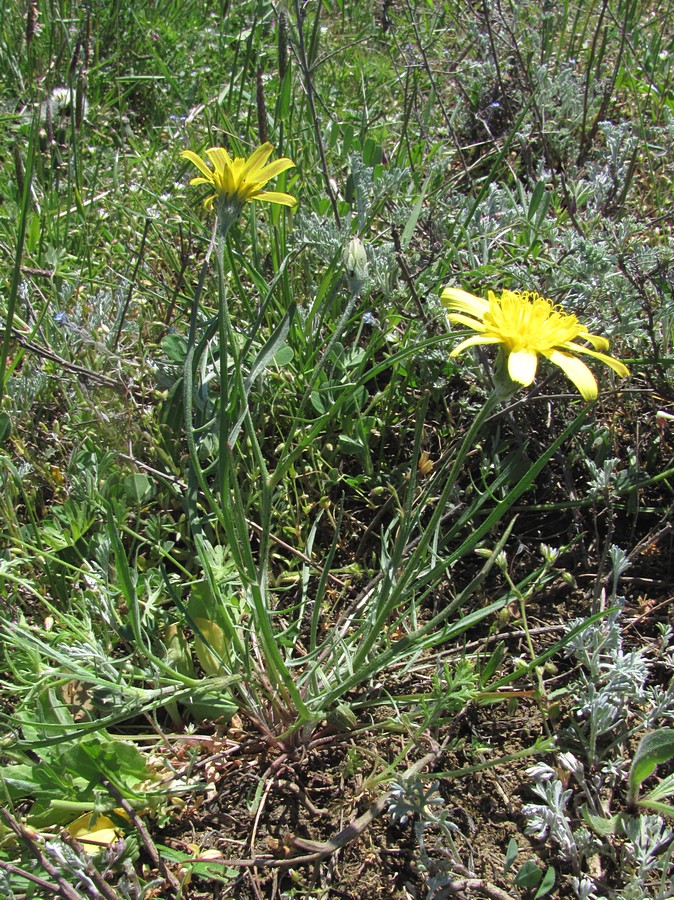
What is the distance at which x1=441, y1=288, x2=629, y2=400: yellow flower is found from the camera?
1102 millimetres

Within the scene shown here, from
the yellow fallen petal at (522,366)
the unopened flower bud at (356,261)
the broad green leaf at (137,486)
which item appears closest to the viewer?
the yellow fallen petal at (522,366)

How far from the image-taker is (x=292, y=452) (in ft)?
4.62

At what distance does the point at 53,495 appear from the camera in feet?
6.49

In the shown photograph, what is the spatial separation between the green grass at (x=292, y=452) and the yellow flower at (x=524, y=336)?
0.24 feet

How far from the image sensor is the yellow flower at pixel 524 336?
3.61ft

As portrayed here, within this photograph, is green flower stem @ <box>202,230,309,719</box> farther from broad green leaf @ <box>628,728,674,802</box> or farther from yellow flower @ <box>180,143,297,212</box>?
broad green leaf @ <box>628,728,674,802</box>

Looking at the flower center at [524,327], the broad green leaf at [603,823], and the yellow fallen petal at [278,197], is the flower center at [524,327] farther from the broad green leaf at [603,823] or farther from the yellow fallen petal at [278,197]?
the broad green leaf at [603,823]

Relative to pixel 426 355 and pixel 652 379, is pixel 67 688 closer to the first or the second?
pixel 426 355

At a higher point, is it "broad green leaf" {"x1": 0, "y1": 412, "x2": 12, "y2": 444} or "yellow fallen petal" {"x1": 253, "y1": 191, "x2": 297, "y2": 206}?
"yellow fallen petal" {"x1": 253, "y1": 191, "x2": 297, "y2": 206}

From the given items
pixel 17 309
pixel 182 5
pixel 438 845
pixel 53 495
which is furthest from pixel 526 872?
pixel 182 5

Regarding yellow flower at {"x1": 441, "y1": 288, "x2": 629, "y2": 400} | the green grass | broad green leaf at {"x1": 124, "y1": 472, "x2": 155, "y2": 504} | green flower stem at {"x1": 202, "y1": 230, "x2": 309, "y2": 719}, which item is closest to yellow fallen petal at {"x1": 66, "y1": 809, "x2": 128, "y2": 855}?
the green grass

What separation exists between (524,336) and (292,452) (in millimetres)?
480

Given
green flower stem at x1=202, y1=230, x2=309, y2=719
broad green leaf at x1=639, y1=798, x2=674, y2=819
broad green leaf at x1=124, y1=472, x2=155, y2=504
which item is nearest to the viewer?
green flower stem at x1=202, y1=230, x2=309, y2=719

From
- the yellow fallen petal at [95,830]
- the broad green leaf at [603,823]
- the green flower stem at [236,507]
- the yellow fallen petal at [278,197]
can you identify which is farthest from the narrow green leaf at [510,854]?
the yellow fallen petal at [278,197]
